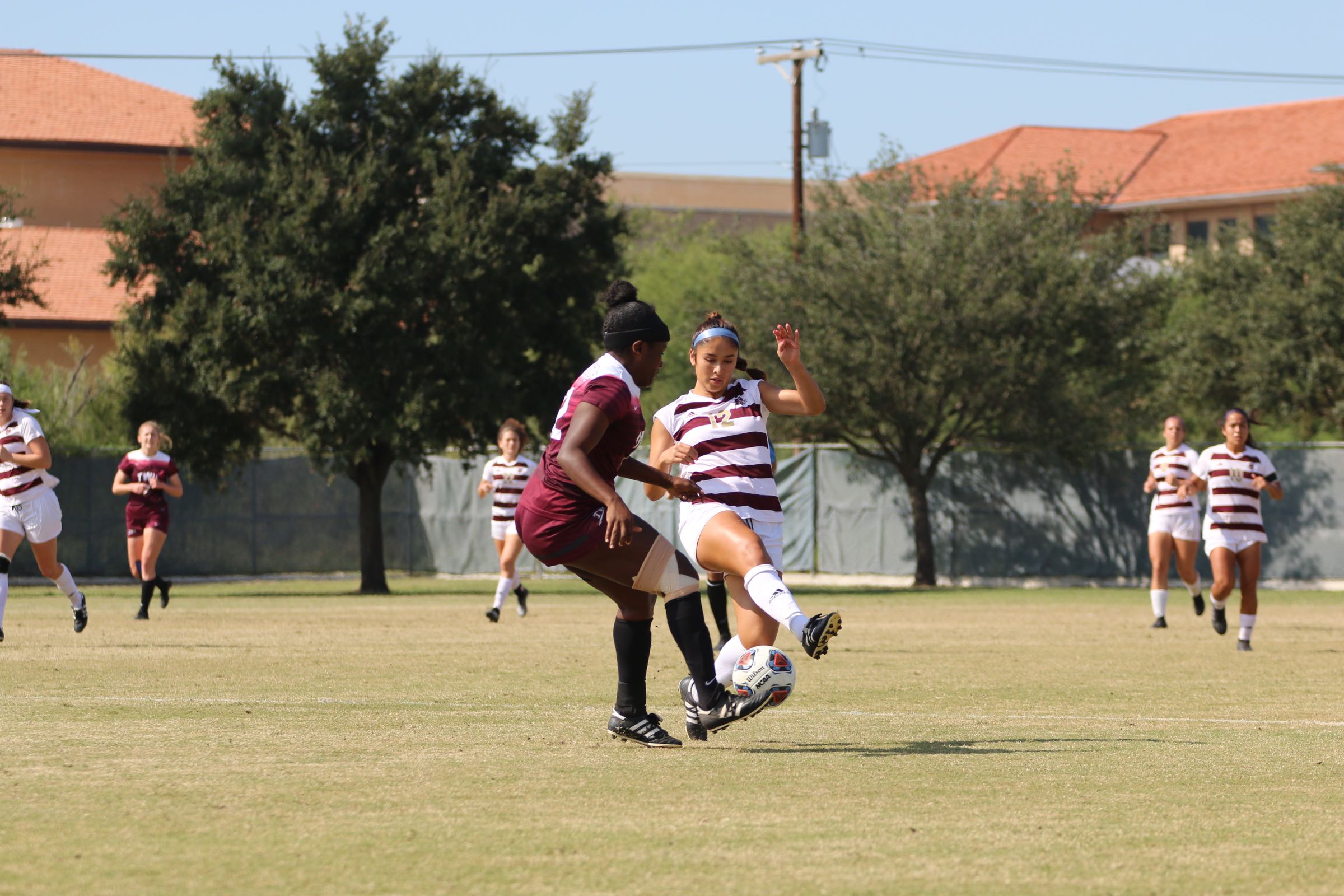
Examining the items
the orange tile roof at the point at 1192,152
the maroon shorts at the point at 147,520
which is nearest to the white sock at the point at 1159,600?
the maroon shorts at the point at 147,520

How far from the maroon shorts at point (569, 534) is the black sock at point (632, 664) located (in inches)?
19.9

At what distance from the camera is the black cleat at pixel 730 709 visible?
7.89 m

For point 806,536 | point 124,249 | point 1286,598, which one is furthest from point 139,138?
point 1286,598

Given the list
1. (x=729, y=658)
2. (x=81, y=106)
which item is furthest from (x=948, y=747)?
(x=81, y=106)

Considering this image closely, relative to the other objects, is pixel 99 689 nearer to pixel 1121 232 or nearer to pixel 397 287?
pixel 397 287

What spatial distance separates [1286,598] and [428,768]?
2209 centimetres

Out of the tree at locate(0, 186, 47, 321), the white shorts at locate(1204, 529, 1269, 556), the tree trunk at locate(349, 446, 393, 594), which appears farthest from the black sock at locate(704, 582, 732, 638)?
the tree at locate(0, 186, 47, 321)

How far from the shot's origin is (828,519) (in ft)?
112

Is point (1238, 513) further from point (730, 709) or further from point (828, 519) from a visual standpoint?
point (828, 519)

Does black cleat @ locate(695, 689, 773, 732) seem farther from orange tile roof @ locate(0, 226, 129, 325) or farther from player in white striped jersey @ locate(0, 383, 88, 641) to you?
orange tile roof @ locate(0, 226, 129, 325)

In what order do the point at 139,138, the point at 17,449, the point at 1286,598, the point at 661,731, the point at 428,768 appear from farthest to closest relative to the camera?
the point at 139,138 < the point at 1286,598 < the point at 17,449 < the point at 661,731 < the point at 428,768

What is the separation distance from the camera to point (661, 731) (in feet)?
27.5

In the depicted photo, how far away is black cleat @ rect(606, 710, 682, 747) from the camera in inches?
328

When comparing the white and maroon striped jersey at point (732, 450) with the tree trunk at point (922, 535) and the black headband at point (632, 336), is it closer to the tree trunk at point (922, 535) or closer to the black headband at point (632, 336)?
the black headband at point (632, 336)
